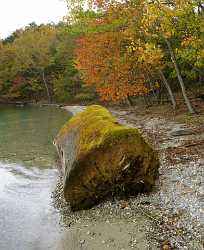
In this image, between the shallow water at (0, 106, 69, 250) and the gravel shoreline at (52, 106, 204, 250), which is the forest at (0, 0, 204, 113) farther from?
the gravel shoreline at (52, 106, 204, 250)

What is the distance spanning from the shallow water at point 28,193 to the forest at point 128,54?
7260mm

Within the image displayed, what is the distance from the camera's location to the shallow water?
12672 mm

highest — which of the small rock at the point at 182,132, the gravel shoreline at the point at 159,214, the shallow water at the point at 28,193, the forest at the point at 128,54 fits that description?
the forest at the point at 128,54

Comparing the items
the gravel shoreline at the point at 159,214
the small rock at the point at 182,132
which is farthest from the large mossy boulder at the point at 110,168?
the small rock at the point at 182,132

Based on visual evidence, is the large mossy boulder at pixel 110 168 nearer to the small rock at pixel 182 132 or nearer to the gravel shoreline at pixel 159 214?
the gravel shoreline at pixel 159 214

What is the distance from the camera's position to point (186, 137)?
21266 mm

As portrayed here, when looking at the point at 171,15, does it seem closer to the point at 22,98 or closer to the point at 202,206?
the point at 202,206

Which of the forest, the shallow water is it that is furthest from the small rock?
the shallow water

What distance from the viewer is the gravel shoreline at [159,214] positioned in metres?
10.9

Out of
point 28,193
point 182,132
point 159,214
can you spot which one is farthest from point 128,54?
point 159,214

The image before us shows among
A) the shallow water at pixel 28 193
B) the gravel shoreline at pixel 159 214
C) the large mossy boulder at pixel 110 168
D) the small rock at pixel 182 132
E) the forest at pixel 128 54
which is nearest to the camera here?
the gravel shoreline at pixel 159 214

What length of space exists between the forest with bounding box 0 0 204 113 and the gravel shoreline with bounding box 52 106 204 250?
331 inches

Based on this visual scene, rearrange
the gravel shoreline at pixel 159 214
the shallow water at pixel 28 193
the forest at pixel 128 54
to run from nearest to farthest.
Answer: the gravel shoreline at pixel 159 214, the shallow water at pixel 28 193, the forest at pixel 128 54

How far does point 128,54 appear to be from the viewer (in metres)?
32.7
